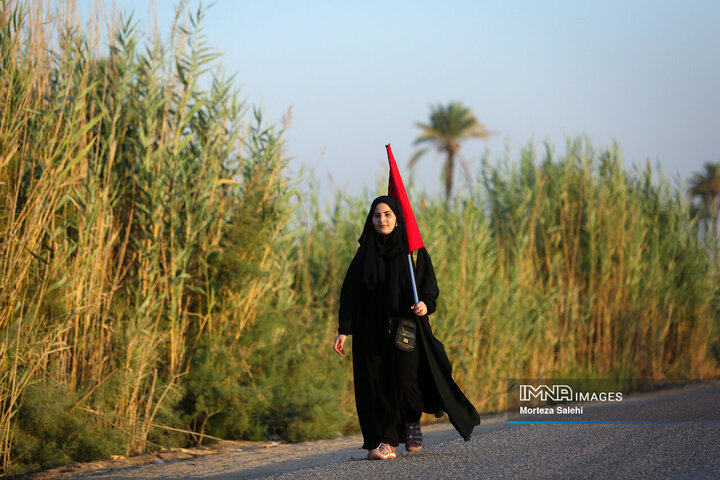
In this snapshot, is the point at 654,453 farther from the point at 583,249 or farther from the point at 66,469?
the point at 583,249

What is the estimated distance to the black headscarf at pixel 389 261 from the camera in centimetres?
577

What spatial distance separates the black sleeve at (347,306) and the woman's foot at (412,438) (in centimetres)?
81

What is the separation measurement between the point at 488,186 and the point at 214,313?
7.19 m

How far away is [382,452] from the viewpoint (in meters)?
5.48

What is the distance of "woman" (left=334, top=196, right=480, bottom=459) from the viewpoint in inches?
220

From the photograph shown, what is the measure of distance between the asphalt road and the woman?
231mm

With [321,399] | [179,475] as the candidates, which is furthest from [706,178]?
[179,475]

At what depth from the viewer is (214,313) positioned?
8906 millimetres

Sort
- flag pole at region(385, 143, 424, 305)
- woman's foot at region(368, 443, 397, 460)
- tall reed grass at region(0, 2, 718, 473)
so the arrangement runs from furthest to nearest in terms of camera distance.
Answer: tall reed grass at region(0, 2, 718, 473) < flag pole at region(385, 143, 424, 305) < woman's foot at region(368, 443, 397, 460)

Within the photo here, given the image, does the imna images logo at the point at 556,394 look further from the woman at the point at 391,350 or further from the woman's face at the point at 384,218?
the woman's face at the point at 384,218

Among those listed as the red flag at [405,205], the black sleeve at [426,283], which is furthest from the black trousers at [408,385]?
the red flag at [405,205]

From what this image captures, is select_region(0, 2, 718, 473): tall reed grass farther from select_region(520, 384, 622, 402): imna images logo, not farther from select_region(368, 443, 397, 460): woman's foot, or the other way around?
select_region(368, 443, 397, 460): woman's foot

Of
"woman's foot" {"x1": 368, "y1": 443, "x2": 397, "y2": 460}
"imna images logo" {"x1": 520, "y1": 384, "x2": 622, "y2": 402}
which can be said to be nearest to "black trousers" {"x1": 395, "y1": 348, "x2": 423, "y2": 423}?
"woman's foot" {"x1": 368, "y1": 443, "x2": 397, "y2": 460}

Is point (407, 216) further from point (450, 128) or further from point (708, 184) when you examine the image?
point (708, 184)
